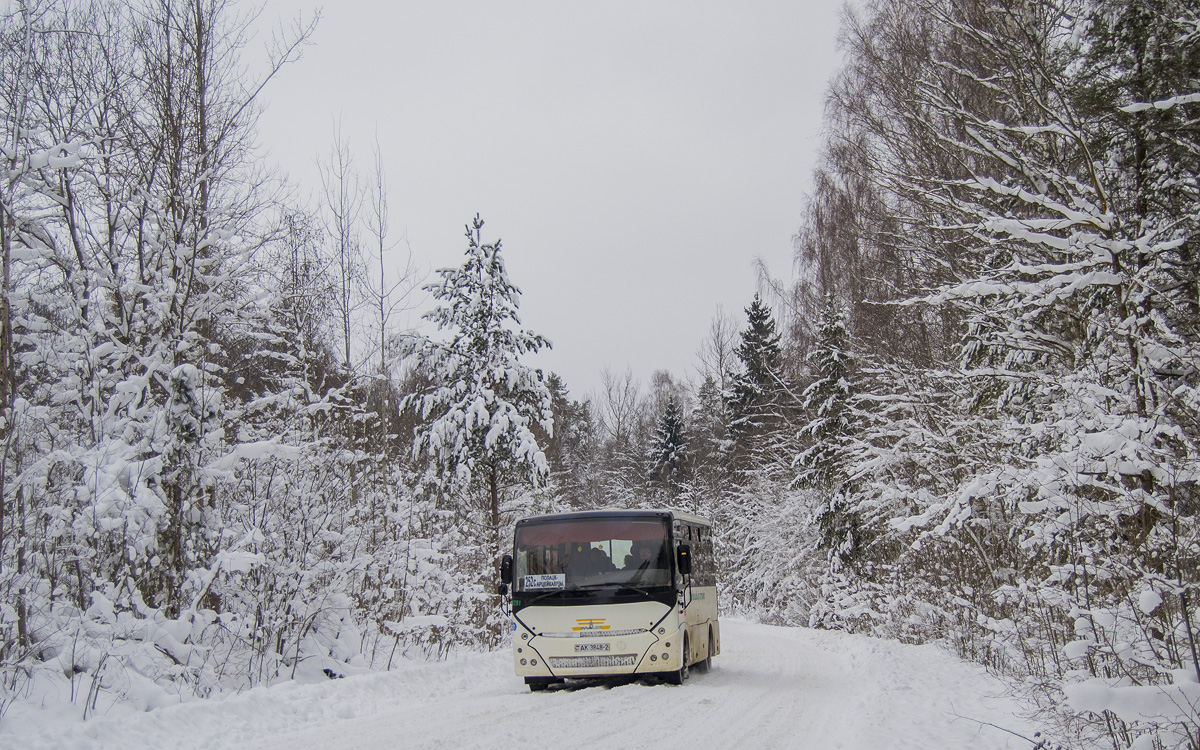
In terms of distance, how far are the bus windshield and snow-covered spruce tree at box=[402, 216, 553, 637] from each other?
8548 millimetres

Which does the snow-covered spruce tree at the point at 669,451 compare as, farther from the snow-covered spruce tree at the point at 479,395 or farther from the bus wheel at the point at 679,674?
the bus wheel at the point at 679,674

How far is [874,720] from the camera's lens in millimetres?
8742

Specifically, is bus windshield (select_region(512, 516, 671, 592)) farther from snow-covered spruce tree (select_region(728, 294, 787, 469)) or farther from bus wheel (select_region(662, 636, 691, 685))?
snow-covered spruce tree (select_region(728, 294, 787, 469))

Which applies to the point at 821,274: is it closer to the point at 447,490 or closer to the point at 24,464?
the point at 447,490

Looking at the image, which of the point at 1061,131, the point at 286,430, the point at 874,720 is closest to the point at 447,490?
the point at 286,430

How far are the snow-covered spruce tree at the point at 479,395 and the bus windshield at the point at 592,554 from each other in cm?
855

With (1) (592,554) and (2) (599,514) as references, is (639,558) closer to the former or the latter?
(1) (592,554)

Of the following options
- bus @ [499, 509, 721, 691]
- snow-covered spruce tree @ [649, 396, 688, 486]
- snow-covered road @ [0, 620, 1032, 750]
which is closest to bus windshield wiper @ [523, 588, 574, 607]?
bus @ [499, 509, 721, 691]

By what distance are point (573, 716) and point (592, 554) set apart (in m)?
3.71

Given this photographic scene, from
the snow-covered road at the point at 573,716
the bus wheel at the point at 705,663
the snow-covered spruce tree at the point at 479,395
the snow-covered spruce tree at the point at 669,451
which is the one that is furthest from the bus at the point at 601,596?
the snow-covered spruce tree at the point at 669,451

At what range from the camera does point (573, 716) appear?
9.20 m

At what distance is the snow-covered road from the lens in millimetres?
7660

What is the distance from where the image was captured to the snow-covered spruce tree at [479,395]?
2189cm

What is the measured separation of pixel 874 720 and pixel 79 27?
41.9 ft
